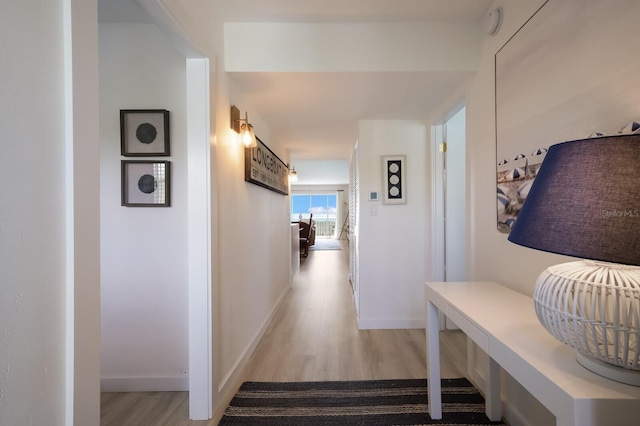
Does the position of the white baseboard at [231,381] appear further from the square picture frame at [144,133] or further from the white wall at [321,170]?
the white wall at [321,170]

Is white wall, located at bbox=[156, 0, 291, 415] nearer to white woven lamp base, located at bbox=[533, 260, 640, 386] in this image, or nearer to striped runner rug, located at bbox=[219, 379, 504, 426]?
striped runner rug, located at bbox=[219, 379, 504, 426]

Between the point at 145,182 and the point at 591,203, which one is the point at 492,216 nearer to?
the point at 591,203

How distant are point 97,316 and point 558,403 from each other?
46.3 inches

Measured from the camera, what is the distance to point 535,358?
2.33 feet

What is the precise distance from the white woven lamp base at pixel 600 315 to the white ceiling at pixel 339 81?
154 cm

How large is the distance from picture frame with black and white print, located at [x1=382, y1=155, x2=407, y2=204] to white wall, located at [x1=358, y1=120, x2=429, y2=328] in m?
0.05

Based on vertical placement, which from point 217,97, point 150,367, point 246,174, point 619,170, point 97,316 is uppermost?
point 217,97

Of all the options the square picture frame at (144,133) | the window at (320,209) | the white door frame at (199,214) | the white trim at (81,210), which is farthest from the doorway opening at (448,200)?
the window at (320,209)

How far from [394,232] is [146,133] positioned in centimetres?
219

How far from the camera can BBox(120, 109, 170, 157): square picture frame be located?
1.65 meters

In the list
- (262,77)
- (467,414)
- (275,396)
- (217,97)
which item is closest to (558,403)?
(467,414)

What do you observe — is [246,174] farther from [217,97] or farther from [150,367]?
[150,367]

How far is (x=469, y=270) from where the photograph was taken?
182 centimetres

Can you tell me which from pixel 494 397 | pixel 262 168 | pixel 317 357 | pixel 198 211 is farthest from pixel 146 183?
pixel 494 397
